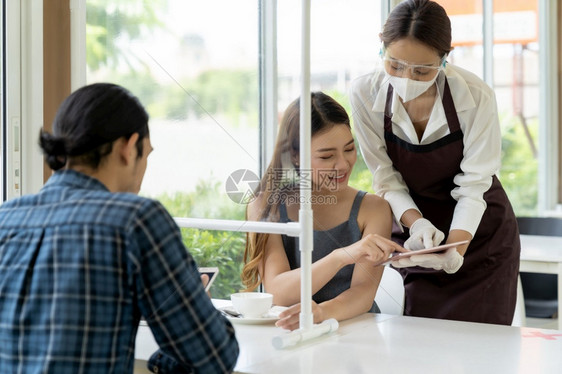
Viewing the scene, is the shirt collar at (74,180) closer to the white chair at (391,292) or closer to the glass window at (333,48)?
the glass window at (333,48)

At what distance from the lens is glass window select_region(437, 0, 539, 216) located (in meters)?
4.07

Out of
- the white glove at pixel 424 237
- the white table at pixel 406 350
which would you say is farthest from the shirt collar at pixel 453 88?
the white table at pixel 406 350

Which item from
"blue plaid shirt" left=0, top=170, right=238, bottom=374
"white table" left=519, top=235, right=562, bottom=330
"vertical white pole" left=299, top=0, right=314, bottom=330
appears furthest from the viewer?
"white table" left=519, top=235, right=562, bottom=330

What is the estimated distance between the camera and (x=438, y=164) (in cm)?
169

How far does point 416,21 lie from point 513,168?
2939mm

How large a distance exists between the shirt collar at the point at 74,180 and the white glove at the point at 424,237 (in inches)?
31.0

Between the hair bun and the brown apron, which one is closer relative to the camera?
the hair bun

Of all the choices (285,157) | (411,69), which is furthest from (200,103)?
(411,69)

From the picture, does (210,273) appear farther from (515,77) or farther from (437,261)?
(515,77)

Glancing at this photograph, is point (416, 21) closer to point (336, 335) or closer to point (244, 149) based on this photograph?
point (244, 149)

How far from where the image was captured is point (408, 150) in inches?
66.2

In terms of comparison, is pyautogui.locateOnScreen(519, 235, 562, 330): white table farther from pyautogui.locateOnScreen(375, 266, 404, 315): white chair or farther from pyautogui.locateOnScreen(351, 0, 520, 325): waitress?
pyautogui.locateOnScreen(375, 266, 404, 315): white chair

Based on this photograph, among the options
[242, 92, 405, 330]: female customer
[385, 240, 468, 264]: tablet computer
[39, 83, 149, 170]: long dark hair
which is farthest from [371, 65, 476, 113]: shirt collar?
[39, 83, 149, 170]: long dark hair

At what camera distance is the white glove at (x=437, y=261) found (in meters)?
1.41
